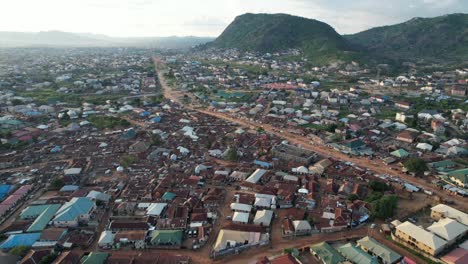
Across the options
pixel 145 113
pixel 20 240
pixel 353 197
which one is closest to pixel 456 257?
pixel 353 197

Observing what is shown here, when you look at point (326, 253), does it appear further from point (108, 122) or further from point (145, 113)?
point (145, 113)

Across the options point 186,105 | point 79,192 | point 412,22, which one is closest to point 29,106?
point 186,105

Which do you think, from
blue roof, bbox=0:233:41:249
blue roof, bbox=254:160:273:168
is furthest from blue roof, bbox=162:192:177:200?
blue roof, bbox=254:160:273:168

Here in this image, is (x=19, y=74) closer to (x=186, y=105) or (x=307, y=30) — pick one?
→ (x=186, y=105)

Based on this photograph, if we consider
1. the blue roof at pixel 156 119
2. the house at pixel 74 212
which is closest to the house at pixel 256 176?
the house at pixel 74 212

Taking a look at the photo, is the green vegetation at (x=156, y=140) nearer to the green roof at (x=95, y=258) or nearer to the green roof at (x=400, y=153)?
the green roof at (x=95, y=258)

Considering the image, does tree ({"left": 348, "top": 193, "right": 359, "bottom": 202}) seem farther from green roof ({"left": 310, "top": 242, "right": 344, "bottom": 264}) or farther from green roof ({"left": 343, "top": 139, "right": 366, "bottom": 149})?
green roof ({"left": 343, "top": 139, "right": 366, "bottom": 149})
